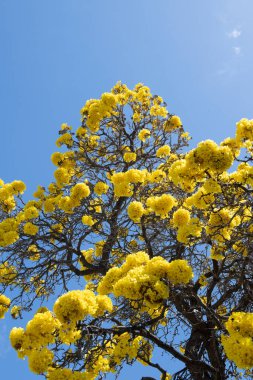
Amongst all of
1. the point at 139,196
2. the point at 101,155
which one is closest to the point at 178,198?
the point at 139,196

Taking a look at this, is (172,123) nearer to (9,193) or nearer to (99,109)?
(99,109)

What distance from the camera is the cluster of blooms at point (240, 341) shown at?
2.75 m

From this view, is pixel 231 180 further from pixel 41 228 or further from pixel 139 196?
pixel 41 228

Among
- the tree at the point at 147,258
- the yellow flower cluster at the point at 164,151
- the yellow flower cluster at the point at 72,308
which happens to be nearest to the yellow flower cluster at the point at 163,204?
the tree at the point at 147,258

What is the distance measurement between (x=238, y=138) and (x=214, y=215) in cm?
108

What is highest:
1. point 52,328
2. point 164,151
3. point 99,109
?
point 99,109

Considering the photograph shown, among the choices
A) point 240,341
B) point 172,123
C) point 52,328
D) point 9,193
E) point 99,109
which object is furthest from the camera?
point 172,123

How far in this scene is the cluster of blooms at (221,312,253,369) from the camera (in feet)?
9.03

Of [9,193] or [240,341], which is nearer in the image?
[240,341]

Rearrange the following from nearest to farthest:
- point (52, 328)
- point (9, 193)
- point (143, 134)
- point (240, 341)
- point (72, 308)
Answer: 1. point (240, 341)
2. point (72, 308)
3. point (52, 328)
4. point (9, 193)
5. point (143, 134)

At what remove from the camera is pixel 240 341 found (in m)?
2.82

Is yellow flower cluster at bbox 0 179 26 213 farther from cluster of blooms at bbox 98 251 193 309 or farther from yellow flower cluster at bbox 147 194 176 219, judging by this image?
cluster of blooms at bbox 98 251 193 309

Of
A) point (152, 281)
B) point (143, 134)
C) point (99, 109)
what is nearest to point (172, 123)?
→ point (143, 134)

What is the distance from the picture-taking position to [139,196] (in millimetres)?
7711
